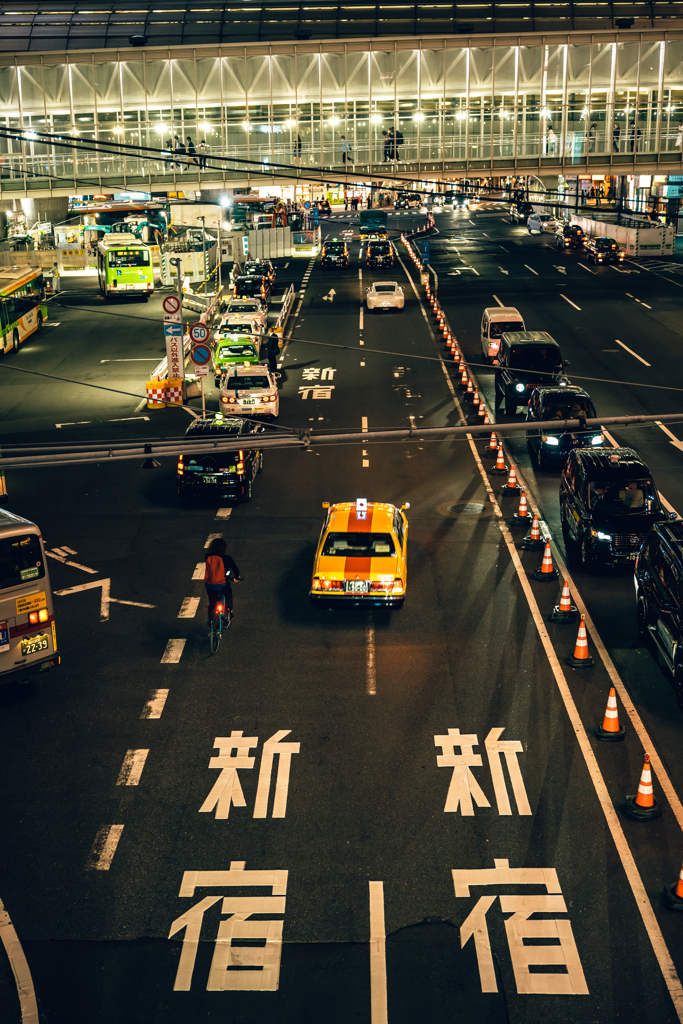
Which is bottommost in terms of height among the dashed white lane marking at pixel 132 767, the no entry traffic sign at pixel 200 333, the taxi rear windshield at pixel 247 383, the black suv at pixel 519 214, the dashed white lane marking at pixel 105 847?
the dashed white lane marking at pixel 105 847

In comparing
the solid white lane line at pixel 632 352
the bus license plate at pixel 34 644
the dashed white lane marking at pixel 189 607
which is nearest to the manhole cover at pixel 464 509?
the dashed white lane marking at pixel 189 607

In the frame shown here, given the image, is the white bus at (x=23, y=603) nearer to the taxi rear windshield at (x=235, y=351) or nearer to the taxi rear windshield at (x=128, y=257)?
the taxi rear windshield at (x=235, y=351)

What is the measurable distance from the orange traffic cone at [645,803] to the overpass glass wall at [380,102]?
168 ft

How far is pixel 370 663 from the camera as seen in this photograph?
51.3ft

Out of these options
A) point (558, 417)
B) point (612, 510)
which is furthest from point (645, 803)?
point (558, 417)

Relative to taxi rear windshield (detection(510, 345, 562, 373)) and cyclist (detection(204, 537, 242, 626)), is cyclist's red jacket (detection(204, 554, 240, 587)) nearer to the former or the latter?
cyclist (detection(204, 537, 242, 626))

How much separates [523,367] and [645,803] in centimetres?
2114

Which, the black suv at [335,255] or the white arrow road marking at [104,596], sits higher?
the black suv at [335,255]

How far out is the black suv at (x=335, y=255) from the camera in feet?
217

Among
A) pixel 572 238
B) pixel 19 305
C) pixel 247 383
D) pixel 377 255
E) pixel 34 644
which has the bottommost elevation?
pixel 34 644

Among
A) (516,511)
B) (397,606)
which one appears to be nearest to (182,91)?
(516,511)

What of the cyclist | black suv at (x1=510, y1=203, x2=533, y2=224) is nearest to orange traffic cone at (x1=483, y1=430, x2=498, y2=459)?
the cyclist

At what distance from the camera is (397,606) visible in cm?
1689

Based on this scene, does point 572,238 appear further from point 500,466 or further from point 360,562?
point 360,562
